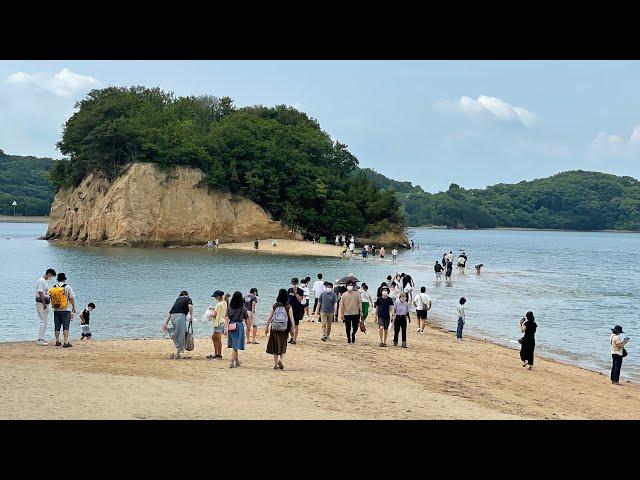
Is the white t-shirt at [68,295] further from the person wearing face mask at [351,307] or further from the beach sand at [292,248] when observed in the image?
the beach sand at [292,248]

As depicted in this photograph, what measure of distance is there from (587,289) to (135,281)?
97.8 feet

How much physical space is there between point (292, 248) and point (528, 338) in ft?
188

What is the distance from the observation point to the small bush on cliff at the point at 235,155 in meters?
80.0

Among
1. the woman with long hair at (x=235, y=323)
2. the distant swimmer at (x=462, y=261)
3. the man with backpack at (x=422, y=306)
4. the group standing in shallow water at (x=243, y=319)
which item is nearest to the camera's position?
the woman with long hair at (x=235, y=323)

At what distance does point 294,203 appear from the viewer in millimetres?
84500

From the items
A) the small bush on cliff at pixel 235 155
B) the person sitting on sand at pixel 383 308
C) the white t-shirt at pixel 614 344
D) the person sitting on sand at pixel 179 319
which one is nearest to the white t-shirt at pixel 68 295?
the person sitting on sand at pixel 179 319

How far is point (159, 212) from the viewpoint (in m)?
78.8

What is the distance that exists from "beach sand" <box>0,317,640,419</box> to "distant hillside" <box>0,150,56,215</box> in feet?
454

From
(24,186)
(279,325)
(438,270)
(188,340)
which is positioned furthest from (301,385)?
(24,186)

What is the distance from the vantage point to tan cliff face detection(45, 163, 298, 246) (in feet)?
255

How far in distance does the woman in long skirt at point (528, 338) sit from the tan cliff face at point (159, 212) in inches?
2506

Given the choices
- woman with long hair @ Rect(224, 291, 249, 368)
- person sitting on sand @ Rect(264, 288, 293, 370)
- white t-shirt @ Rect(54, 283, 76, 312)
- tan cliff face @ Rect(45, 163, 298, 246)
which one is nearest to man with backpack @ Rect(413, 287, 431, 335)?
person sitting on sand @ Rect(264, 288, 293, 370)

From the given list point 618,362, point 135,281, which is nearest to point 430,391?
point 618,362
